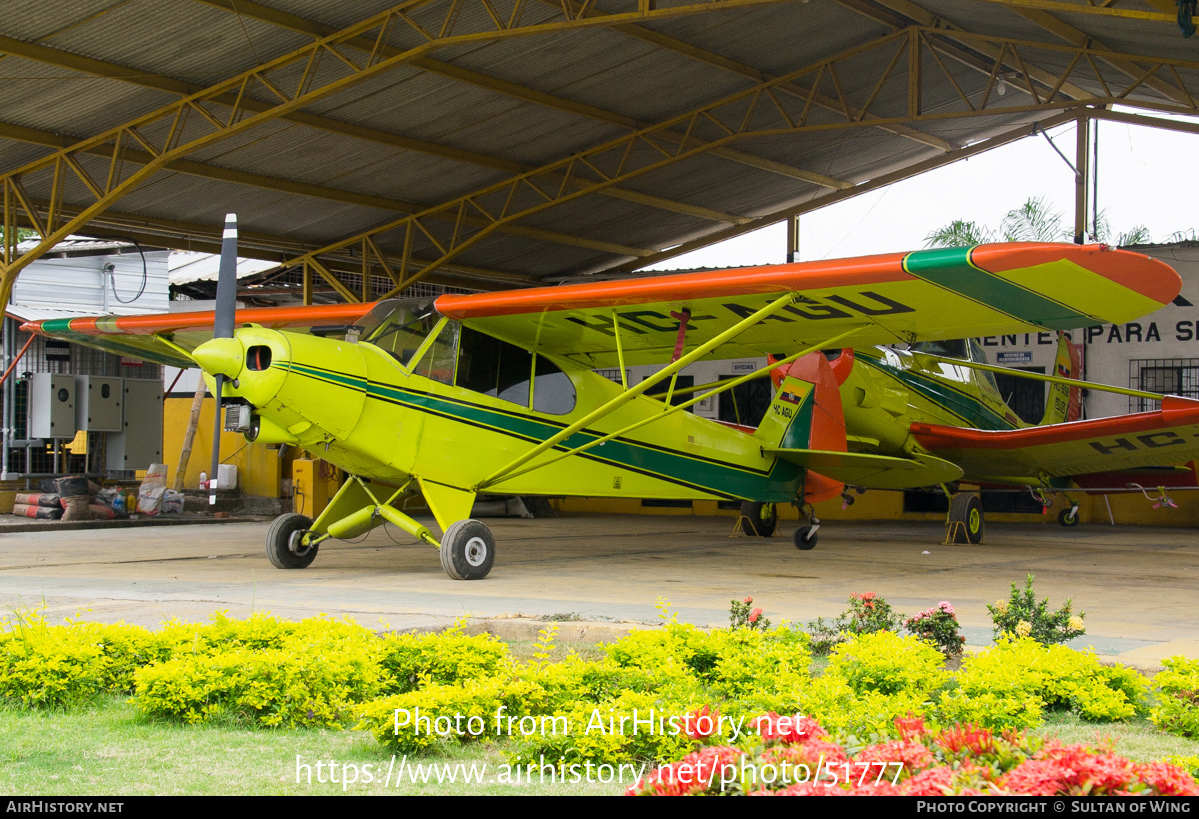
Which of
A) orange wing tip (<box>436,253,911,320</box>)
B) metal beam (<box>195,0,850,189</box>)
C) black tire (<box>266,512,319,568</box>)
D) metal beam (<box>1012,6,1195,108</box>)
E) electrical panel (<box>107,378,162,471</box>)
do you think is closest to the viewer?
orange wing tip (<box>436,253,911,320</box>)

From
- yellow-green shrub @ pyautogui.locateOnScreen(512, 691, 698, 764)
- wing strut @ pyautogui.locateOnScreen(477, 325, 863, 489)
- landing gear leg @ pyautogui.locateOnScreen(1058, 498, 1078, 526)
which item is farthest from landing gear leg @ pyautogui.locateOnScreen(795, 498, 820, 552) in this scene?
yellow-green shrub @ pyautogui.locateOnScreen(512, 691, 698, 764)

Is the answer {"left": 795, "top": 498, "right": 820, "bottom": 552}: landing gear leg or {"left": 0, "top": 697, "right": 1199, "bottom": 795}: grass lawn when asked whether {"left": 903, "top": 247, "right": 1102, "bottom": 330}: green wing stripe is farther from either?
{"left": 795, "top": 498, "right": 820, "bottom": 552}: landing gear leg

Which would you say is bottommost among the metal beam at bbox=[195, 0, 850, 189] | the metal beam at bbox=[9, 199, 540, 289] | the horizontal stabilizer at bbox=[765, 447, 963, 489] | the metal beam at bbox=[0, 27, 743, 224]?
the horizontal stabilizer at bbox=[765, 447, 963, 489]

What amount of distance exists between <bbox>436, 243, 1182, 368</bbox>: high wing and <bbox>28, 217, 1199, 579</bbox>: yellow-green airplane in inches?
0.9

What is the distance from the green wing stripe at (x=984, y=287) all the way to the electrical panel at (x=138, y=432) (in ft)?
51.9

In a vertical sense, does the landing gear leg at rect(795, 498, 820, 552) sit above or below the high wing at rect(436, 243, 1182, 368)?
below

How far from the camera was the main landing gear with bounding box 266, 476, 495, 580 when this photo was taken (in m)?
8.80

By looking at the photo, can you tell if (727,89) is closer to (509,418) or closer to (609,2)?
(609,2)

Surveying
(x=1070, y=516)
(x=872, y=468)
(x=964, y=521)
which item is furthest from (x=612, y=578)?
(x=1070, y=516)

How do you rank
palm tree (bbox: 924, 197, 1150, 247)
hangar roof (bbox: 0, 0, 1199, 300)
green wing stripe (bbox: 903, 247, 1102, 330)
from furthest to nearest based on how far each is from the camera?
1. palm tree (bbox: 924, 197, 1150, 247)
2. hangar roof (bbox: 0, 0, 1199, 300)
3. green wing stripe (bbox: 903, 247, 1102, 330)

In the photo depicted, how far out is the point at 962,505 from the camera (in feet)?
47.8

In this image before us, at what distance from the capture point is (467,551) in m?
8.83

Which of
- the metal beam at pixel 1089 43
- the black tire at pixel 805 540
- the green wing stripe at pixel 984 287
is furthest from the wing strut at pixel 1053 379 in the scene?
the metal beam at pixel 1089 43
